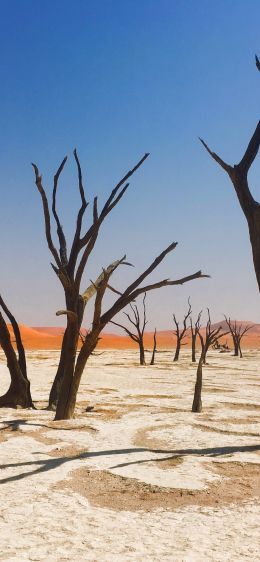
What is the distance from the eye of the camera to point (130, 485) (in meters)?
3.67

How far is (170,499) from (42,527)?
91 centimetres

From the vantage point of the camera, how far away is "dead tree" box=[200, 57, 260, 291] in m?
5.24

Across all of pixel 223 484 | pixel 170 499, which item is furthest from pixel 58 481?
pixel 223 484

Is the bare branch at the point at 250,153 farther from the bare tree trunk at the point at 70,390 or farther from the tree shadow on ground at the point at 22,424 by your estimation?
the tree shadow on ground at the point at 22,424

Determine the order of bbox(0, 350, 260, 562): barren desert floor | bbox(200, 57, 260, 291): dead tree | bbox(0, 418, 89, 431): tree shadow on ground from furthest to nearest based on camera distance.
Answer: bbox(0, 418, 89, 431): tree shadow on ground → bbox(200, 57, 260, 291): dead tree → bbox(0, 350, 260, 562): barren desert floor

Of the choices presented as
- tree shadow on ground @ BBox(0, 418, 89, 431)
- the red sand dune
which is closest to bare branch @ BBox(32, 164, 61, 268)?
tree shadow on ground @ BBox(0, 418, 89, 431)

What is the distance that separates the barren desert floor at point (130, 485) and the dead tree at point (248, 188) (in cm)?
185

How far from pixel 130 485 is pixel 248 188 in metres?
3.08

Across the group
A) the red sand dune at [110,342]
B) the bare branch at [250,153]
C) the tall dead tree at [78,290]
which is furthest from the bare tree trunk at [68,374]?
the red sand dune at [110,342]

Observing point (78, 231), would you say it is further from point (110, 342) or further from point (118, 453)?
point (110, 342)

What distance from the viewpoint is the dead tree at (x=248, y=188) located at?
524 centimetres

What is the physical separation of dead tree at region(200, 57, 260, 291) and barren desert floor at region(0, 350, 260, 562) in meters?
1.85

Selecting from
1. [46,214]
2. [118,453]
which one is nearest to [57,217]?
[46,214]

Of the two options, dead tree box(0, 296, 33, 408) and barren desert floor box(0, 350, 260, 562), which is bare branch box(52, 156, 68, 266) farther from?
barren desert floor box(0, 350, 260, 562)
